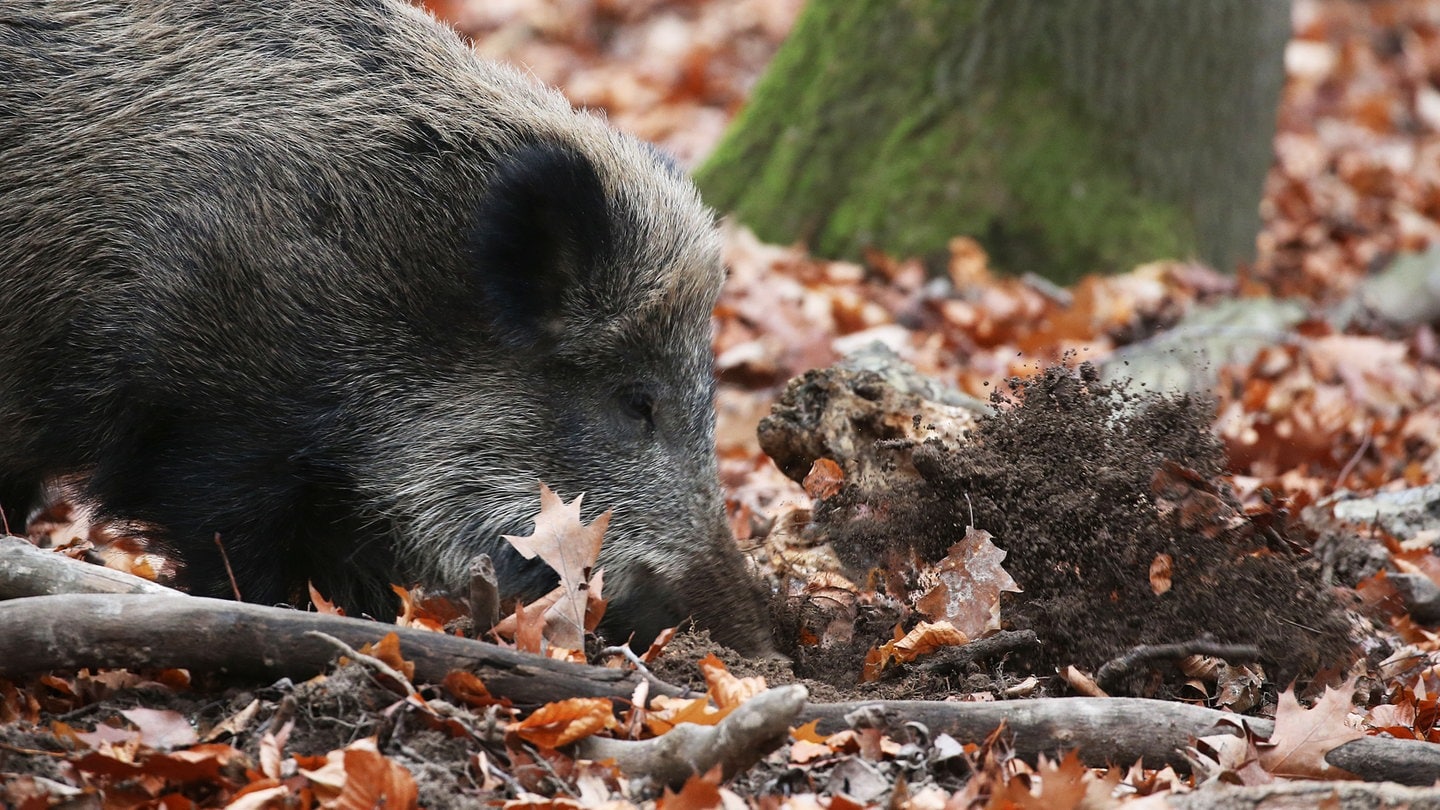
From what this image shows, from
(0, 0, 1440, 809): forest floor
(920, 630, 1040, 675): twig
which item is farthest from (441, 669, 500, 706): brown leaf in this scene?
(920, 630, 1040, 675): twig

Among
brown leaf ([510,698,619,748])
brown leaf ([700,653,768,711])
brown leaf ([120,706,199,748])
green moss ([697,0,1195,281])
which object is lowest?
brown leaf ([120,706,199,748])

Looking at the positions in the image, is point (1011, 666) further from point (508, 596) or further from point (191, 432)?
point (191, 432)

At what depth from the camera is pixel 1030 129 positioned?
7.98 m

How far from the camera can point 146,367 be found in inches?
155

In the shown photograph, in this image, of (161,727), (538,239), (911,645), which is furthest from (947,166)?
(161,727)

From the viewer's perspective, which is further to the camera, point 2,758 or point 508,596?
point 508,596

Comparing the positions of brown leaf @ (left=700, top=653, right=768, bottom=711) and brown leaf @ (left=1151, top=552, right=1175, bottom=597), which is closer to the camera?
brown leaf @ (left=700, top=653, right=768, bottom=711)

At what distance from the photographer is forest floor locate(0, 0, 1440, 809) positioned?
2.89m

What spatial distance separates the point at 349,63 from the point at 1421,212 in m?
8.86

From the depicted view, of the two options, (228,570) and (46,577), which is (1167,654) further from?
(46,577)

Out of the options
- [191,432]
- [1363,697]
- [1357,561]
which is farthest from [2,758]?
[1357,561]

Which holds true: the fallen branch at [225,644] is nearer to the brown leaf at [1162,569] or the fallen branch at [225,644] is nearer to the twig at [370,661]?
the twig at [370,661]

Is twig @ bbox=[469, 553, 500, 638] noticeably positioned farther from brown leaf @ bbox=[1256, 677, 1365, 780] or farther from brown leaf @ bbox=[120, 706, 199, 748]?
brown leaf @ bbox=[1256, 677, 1365, 780]

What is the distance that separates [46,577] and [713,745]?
5.51 ft
